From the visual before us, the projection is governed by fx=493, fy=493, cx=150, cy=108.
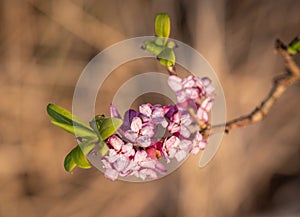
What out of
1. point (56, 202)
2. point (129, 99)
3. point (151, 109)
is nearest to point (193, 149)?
point (151, 109)

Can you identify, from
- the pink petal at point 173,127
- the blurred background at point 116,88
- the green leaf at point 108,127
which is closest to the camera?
the green leaf at point 108,127

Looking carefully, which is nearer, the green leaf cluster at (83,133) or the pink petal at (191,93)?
the green leaf cluster at (83,133)

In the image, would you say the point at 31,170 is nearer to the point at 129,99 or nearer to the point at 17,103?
the point at 17,103

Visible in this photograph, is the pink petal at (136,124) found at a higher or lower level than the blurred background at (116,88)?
lower

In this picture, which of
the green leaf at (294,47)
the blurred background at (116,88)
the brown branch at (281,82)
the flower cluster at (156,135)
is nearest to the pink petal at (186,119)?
the flower cluster at (156,135)

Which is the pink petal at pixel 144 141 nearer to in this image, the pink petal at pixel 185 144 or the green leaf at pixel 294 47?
the pink petal at pixel 185 144

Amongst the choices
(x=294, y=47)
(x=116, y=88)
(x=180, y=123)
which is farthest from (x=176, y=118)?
(x=116, y=88)
